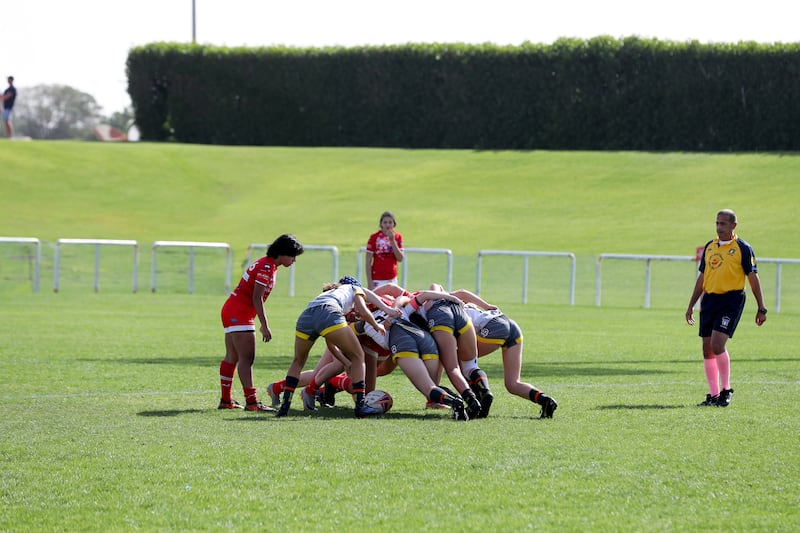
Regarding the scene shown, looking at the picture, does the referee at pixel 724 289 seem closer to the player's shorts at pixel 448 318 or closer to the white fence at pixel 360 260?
the player's shorts at pixel 448 318

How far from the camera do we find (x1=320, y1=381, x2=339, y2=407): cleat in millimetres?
12289

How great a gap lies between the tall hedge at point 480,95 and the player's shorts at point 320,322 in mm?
46632

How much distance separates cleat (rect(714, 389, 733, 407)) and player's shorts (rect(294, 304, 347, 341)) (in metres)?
3.75

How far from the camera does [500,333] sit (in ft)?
38.6

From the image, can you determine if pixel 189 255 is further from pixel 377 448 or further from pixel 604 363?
pixel 377 448

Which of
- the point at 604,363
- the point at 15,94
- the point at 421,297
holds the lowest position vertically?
the point at 604,363

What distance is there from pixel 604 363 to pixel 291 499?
10066 mm

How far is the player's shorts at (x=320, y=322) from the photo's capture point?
11234mm

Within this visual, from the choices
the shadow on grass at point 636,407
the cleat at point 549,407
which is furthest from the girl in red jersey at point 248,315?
the shadow on grass at point 636,407

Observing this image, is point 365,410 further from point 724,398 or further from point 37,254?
point 37,254

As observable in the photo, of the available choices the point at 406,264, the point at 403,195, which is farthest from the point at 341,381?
the point at 403,195

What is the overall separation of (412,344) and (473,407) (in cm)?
82

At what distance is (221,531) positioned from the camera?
676cm

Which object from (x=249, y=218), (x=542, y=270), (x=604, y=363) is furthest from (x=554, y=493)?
(x=249, y=218)
